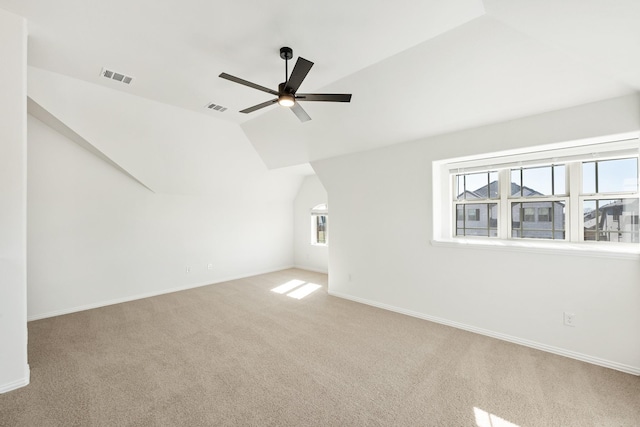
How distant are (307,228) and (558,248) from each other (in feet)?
16.6

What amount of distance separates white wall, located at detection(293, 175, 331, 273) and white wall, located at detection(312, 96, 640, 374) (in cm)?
171

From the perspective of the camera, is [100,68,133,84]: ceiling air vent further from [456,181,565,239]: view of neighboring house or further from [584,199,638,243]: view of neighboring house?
[584,199,638,243]: view of neighboring house

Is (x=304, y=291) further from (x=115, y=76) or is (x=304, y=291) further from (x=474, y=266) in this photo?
(x=115, y=76)

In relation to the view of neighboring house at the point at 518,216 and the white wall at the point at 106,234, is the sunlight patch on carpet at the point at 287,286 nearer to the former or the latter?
the white wall at the point at 106,234

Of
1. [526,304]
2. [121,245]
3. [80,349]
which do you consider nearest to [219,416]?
[80,349]

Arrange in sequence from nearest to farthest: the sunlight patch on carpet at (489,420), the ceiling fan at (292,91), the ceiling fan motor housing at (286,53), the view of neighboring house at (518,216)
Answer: the sunlight patch on carpet at (489,420) < the ceiling fan at (292,91) < the ceiling fan motor housing at (286,53) < the view of neighboring house at (518,216)

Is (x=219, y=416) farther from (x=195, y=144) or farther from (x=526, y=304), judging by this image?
(x=195, y=144)

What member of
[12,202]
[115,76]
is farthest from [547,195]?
[12,202]

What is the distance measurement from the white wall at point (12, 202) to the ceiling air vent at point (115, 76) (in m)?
0.70

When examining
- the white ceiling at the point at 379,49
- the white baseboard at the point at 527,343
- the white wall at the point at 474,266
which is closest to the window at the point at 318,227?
the white wall at the point at 474,266

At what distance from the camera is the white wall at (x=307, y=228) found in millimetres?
6688

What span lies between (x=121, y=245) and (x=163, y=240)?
65 centimetres

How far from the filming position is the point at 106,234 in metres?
4.38

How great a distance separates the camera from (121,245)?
4.53 m
